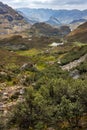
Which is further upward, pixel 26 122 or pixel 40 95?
pixel 40 95

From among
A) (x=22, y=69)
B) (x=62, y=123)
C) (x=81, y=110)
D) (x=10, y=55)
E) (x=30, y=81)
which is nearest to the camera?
(x=81, y=110)

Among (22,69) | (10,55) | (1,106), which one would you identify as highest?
(1,106)

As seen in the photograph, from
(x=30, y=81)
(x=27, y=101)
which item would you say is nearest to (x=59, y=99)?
(x=27, y=101)

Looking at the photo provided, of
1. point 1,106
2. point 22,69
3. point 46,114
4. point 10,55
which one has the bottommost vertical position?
point 10,55

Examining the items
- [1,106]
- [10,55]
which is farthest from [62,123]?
[10,55]

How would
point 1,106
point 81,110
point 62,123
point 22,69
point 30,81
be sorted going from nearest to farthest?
point 81,110 < point 62,123 < point 1,106 < point 30,81 < point 22,69

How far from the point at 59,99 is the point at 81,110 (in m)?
7.26

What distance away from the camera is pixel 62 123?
56.8 m

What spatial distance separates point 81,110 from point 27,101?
1065cm

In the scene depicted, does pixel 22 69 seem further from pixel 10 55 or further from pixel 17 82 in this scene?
pixel 10 55

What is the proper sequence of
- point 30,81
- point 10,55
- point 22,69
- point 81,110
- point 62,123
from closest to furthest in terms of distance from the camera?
1. point 81,110
2. point 62,123
3. point 30,81
4. point 22,69
5. point 10,55

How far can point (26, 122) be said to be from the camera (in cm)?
5759

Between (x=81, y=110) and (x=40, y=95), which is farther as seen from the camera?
(x=40, y=95)

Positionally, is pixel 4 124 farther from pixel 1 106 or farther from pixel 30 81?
pixel 30 81
